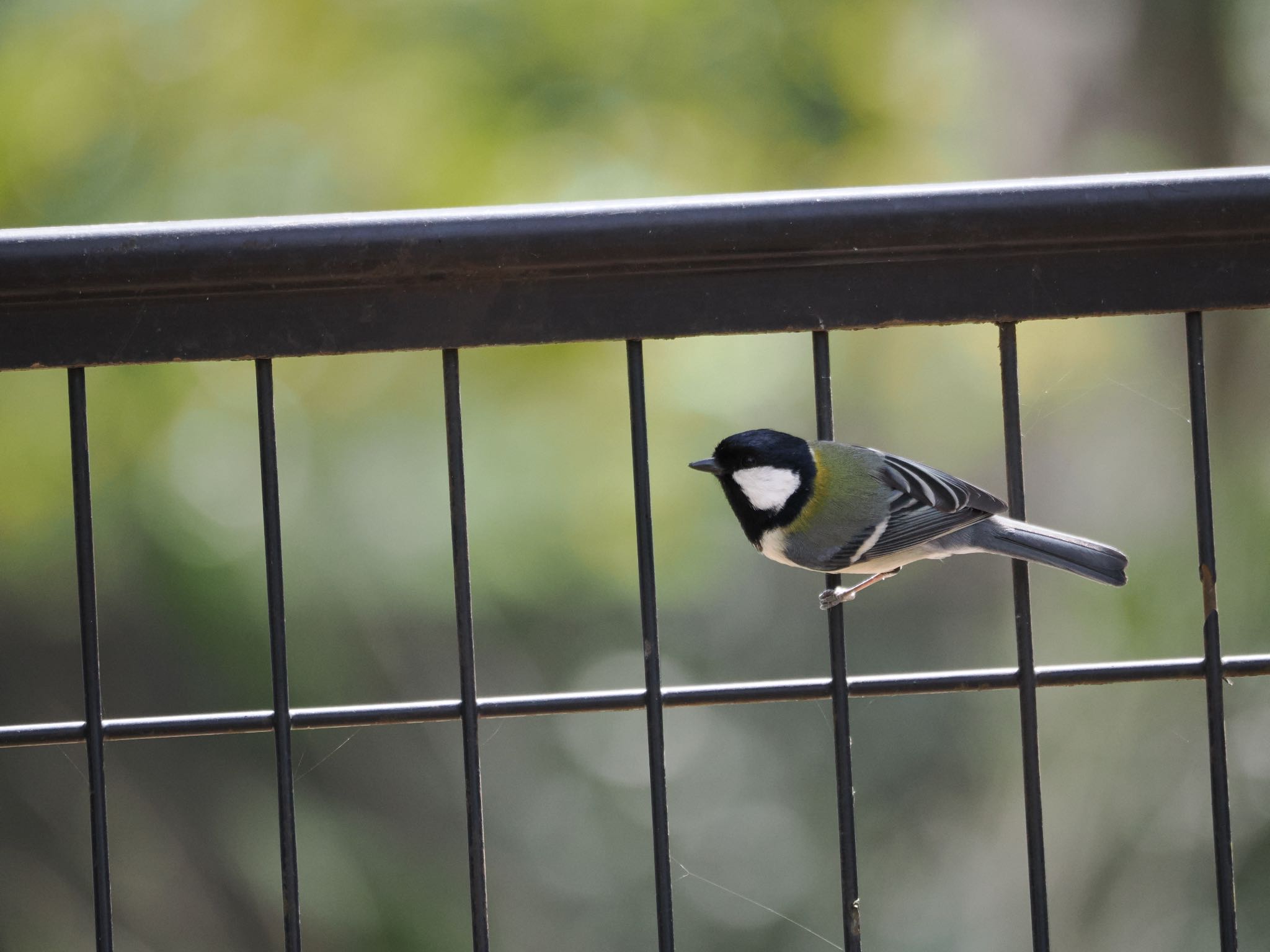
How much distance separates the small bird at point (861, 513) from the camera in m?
1.49

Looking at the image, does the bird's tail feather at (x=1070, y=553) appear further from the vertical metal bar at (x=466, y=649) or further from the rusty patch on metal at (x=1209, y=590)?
the vertical metal bar at (x=466, y=649)

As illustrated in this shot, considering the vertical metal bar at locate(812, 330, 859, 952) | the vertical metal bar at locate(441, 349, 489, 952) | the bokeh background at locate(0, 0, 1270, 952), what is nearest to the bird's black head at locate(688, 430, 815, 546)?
the vertical metal bar at locate(812, 330, 859, 952)

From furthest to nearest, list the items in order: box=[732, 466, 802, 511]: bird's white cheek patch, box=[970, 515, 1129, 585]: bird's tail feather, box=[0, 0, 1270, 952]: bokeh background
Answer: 1. box=[0, 0, 1270, 952]: bokeh background
2. box=[732, 466, 802, 511]: bird's white cheek patch
3. box=[970, 515, 1129, 585]: bird's tail feather

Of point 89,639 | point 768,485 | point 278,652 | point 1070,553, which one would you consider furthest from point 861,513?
point 89,639

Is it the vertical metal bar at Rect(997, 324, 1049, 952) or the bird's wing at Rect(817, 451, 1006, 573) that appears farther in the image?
the bird's wing at Rect(817, 451, 1006, 573)

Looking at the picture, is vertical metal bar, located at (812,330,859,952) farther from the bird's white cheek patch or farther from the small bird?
the bird's white cheek patch

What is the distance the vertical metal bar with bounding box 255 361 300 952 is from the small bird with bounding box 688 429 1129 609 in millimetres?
606

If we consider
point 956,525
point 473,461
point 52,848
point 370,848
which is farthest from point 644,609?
point 52,848

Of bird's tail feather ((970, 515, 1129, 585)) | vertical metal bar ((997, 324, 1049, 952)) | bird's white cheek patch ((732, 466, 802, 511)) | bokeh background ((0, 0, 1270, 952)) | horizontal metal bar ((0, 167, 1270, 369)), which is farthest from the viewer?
bokeh background ((0, 0, 1270, 952))

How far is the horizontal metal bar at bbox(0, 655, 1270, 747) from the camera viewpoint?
3.57 feet

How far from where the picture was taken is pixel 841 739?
3.65 ft

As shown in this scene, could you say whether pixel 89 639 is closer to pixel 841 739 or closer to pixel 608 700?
pixel 608 700

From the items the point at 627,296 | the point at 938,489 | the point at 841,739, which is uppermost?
the point at 627,296

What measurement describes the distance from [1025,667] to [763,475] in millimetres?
526
